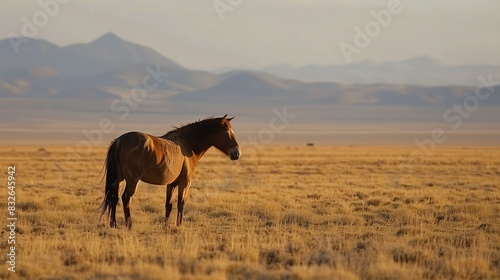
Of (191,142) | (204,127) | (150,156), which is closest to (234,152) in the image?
(204,127)

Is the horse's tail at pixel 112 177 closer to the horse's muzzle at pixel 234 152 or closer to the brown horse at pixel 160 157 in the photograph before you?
the brown horse at pixel 160 157

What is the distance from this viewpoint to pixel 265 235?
41.5ft

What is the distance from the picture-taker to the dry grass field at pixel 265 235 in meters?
9.08

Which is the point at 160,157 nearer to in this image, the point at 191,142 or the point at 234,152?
the point at 191,142

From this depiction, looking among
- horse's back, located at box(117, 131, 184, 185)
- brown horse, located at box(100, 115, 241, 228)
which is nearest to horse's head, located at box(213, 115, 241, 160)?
brown horse, located at box(100, 115, 241, 228)

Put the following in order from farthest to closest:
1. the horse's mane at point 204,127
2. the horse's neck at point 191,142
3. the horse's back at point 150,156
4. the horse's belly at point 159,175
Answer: the horse's mane at point 204,127, the horse's neck at point 191,142, the horse's belly at point 159,175, the horse's back at point 150,156

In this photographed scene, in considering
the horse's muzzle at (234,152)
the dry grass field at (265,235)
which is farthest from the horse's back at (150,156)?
the horse's muzzle at (234,152)

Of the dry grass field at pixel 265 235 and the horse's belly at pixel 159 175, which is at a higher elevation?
the horse's belly at pixel 159 175

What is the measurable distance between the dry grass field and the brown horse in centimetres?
73

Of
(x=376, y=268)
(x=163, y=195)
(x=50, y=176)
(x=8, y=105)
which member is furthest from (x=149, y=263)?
(x=8, y=105)

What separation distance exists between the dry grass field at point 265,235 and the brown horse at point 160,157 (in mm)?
729

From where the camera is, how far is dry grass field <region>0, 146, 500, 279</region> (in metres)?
9.08

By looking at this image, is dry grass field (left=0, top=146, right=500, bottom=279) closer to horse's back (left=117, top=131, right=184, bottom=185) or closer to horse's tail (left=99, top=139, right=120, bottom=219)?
horse's tail (left=99, top=139, right=120, bottom=219)

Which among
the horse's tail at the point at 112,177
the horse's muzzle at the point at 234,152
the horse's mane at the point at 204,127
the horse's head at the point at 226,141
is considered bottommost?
the horse's tail at the point at 112,177
